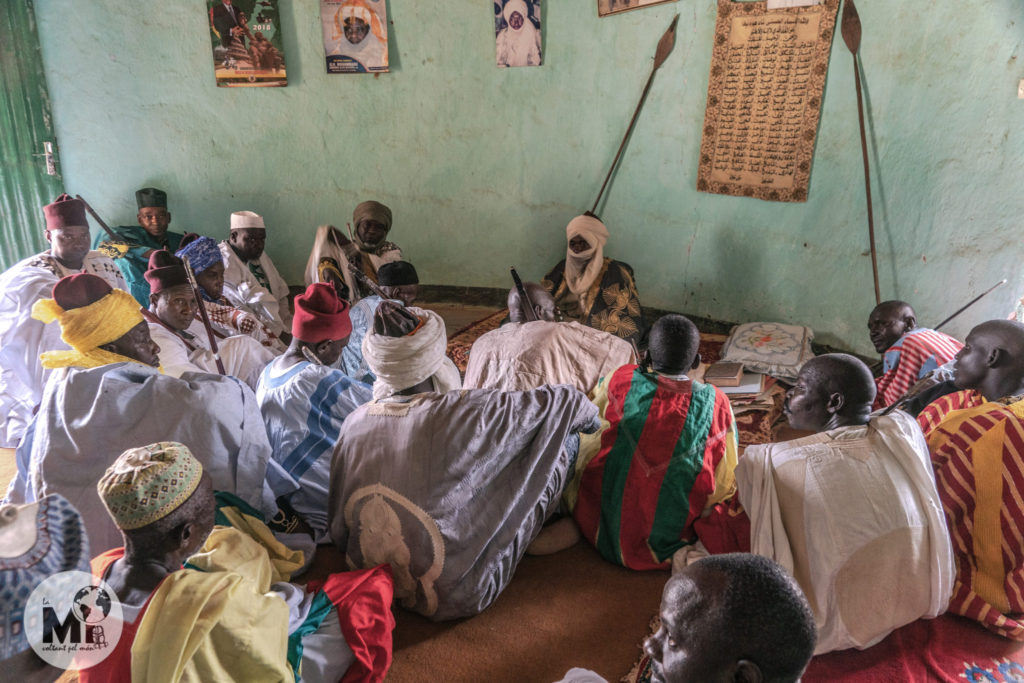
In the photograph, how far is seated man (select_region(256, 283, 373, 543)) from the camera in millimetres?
2775

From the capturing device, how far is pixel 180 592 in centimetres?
147

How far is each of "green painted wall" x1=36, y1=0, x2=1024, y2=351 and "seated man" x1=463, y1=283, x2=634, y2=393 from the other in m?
2.12

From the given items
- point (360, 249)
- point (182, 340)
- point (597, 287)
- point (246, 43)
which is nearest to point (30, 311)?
point (182, 340)

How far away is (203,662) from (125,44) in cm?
604

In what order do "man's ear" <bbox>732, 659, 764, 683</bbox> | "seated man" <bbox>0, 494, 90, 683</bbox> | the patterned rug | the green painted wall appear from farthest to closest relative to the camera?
1. the green painted wall
2. the patterned rug
3. "seated man" <bbox>0, 494, 90, 683</bbox>
4. "man's ear" <bbox>732, 659, 764, 683</bbox>

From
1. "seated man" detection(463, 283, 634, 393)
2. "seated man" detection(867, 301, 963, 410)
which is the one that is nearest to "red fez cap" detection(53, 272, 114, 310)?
"seated man" detection(463, 283, 634, 393)

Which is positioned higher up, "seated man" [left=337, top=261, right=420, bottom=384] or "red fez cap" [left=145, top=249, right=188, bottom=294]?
"red fez cap" [left=145, top=249, right=188, bottom=294]

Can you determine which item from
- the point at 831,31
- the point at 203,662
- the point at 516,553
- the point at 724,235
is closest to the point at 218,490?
the point at 203,662

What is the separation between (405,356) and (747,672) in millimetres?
1595

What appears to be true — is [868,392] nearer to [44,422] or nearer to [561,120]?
[44,422]

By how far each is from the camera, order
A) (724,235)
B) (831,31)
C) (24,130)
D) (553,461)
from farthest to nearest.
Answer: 1. (24,130)
2. (724,235)
3. (831,31)
4. (553,461)

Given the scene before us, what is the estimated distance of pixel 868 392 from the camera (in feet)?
7.10

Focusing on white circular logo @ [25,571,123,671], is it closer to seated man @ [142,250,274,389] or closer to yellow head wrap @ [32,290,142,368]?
yellow head wrap @ [32,290,142,368]

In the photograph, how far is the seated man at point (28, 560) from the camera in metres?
1.31
